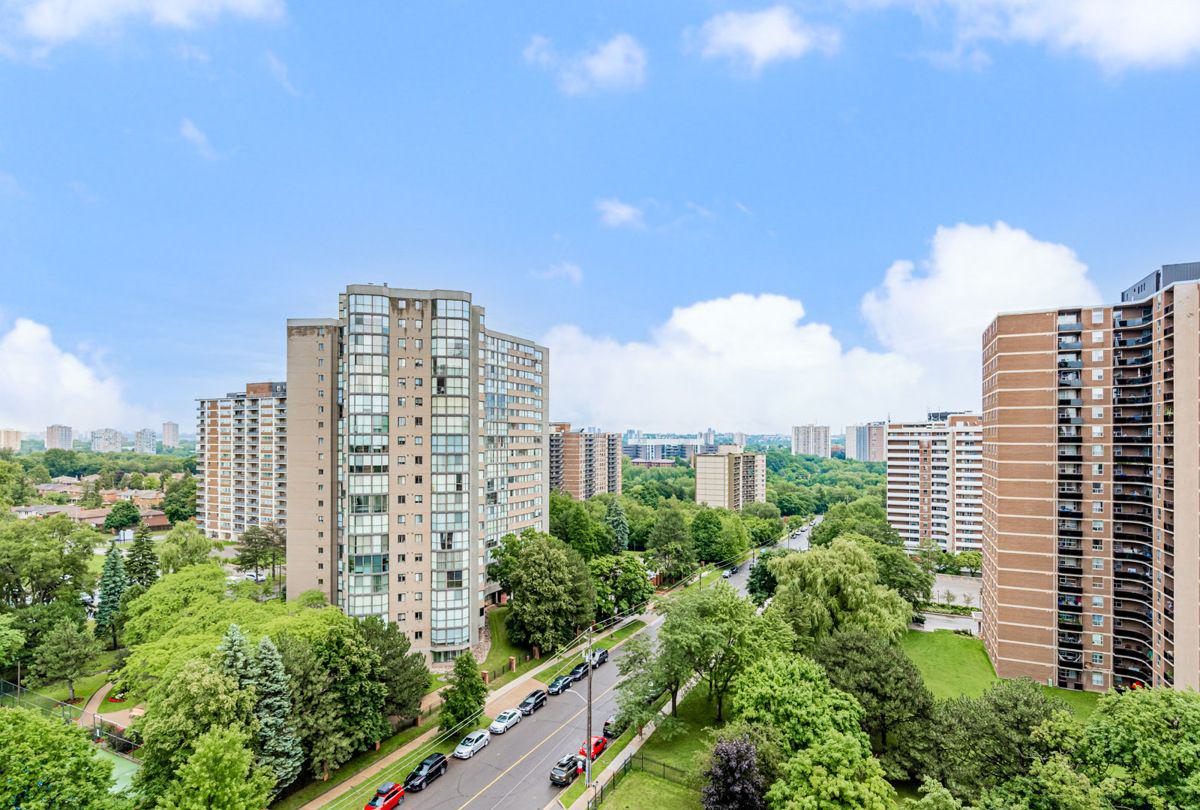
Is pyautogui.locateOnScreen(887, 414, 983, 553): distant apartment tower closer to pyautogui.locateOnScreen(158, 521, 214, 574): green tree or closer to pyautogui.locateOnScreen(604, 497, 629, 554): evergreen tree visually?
pyautogui.locateOnScreen(604, 497, 629, 554): evergreen tree

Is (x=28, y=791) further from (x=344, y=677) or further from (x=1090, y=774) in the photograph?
(x=1090, y=774)

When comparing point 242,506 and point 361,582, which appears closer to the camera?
point 361,582

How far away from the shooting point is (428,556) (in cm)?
4453

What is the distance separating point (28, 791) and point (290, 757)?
9997 millimetres

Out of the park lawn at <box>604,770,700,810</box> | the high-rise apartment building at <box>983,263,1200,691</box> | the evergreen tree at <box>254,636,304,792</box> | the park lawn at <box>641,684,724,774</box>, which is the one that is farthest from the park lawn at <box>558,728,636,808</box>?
the high-rise apartment building at <box>983,263,1200,691</box>

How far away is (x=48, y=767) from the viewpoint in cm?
1908

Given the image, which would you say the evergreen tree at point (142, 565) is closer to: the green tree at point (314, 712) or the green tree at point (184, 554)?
the green tree at point (184, 554)

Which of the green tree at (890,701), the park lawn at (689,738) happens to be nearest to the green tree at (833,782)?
the park lawn at (689,738)

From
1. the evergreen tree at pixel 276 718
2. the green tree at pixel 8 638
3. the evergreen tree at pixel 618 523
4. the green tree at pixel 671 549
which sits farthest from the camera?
the evergreen tree at pixel 618 523

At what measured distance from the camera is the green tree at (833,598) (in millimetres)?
39094

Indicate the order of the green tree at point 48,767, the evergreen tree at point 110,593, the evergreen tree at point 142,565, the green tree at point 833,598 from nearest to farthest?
the green tree at point 48,767 → the green tree at point 833,598 → the evergreen tree at point 110,593 → the evergreen tree at point 142,565

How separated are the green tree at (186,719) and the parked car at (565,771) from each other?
1450 centimetres

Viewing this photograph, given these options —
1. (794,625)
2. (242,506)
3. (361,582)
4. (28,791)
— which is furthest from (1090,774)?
(242,506)

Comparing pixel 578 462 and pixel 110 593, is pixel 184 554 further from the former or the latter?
pixel 578 462
